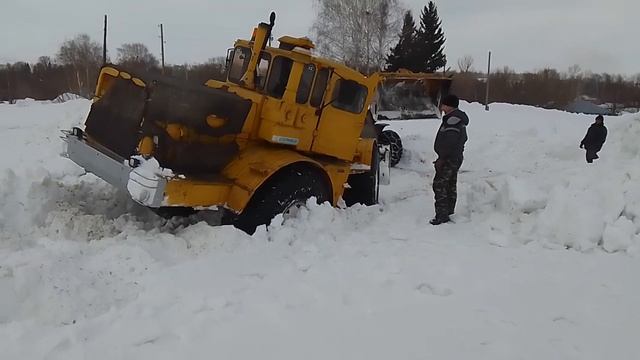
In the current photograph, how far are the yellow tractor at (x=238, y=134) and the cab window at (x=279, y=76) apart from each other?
1cm

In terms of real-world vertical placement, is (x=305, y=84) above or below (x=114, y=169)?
above

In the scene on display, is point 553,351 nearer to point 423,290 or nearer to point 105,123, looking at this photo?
point 423,290

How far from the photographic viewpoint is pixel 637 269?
498cm

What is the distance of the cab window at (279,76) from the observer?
680cm

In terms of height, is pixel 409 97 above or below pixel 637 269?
above

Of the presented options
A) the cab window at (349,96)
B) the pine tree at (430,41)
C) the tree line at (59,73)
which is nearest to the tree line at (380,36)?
the pine tree at (430,41)

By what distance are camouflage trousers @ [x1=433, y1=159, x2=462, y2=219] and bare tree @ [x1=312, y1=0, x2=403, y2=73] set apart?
32.6 m

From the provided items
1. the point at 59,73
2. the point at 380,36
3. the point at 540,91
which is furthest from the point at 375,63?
the point at 59,73

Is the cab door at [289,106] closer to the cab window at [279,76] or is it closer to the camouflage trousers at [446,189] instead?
the cab window at [279,76]

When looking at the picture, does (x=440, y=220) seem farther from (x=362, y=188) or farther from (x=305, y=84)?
(x=305, y=84)

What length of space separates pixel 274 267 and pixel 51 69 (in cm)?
5835

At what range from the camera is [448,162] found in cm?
702

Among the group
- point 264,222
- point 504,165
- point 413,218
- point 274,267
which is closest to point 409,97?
point 504,165

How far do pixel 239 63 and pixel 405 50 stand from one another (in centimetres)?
2914
